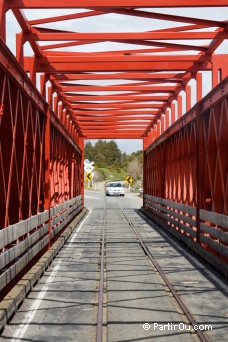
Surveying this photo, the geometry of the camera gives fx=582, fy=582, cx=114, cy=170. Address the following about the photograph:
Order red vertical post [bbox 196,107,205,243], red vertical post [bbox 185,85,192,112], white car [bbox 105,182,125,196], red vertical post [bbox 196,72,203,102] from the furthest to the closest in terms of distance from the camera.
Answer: white car [bbox 105,182,125,196] → red vertical post [bbox 185,85,192,112] → red vertical post [bbox 196,72,203,102] → red vertical post [bbox 196,107,205,243]

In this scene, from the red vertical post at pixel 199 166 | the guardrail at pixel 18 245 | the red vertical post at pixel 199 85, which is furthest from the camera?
the red vertical post at pixel 199 85

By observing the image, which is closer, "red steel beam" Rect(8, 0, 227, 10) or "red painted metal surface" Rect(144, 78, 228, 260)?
"red steel beam" Rect(8, 0, 227, 10)

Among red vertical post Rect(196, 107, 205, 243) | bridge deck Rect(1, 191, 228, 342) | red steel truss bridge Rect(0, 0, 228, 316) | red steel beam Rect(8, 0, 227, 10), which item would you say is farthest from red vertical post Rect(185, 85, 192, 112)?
red steel beam Rect(8, 0, 227, 10)

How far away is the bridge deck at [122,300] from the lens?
22.2 ft

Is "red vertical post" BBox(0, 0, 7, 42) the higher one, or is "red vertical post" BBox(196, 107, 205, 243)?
"red vertical post" BBox(0, 0, 7, 42)

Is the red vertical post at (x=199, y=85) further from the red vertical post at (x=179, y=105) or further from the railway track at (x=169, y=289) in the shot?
the railway track at (x=169, y=289)

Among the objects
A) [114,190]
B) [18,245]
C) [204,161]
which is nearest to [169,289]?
[18,245]

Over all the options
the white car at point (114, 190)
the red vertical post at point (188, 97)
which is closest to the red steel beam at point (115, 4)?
the red vertical post at point (188, 97)

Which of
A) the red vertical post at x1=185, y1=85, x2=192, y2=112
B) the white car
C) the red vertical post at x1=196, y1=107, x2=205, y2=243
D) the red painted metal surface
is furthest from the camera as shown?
the white car

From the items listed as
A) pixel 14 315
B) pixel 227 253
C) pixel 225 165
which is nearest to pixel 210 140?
pixel 225 165

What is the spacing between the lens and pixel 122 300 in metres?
8.52

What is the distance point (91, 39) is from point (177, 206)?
681cm

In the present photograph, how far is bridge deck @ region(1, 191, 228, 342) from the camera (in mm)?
6770

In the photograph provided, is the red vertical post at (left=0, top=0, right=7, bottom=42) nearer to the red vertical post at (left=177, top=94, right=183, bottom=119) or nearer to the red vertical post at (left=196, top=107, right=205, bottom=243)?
the red vertical post at (left=196, top=107, right=205, bottom=243)
